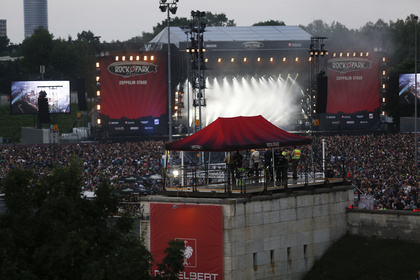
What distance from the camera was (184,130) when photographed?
74062 mm

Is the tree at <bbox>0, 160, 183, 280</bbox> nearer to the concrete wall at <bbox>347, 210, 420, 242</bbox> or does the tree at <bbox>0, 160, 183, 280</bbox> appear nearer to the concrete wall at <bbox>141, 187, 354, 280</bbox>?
the concrete wall at <bbox>141, 187, 354, 280</bbox>

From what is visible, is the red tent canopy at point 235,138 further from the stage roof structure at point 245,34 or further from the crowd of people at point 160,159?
the stage roof structure at point 245,34

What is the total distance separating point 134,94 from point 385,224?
148 feet

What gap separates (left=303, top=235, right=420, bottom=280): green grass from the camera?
2731cm

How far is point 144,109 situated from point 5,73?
77012 millimetres

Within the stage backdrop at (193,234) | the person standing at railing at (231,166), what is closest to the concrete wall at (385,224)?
the person standing at railing at (231,166)

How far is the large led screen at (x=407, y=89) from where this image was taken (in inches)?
3078

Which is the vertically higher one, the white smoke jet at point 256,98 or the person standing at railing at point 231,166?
the white smoke jet at point 256,98

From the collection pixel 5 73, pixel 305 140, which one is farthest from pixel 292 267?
pixel 5 73

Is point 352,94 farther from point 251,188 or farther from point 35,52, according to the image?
point 35,52

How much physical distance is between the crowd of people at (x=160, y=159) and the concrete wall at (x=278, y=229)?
13641 millimetres

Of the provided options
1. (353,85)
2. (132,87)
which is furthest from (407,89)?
(132,87)

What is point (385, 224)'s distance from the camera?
29.2m

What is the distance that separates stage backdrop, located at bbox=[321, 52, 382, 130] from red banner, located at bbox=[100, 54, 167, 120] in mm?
13528
